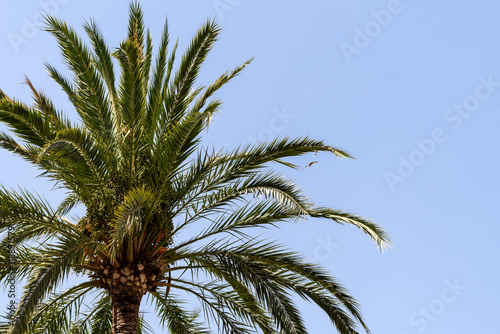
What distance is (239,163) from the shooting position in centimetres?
975

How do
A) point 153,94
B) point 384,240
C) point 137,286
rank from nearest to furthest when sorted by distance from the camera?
point 384,240
point 137,286
point 153,94

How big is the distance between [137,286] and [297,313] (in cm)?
244

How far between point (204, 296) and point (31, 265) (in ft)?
8.77

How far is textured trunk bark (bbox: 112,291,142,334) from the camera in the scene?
9586 mm

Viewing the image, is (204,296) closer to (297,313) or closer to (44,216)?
(297,313)

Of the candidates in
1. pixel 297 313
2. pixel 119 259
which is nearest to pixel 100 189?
pixel 119 259

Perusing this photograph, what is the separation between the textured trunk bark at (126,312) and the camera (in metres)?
9.59

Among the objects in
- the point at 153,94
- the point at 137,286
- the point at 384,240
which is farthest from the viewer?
the point at 153,94

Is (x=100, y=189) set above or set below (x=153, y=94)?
below

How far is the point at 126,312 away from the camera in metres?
9.66

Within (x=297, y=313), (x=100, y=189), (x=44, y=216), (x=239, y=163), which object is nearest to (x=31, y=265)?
(x=44, y=216)

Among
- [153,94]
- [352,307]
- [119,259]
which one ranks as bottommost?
[352,307]

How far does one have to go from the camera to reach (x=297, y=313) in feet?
31.8

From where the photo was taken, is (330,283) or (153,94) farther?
(153,94)
